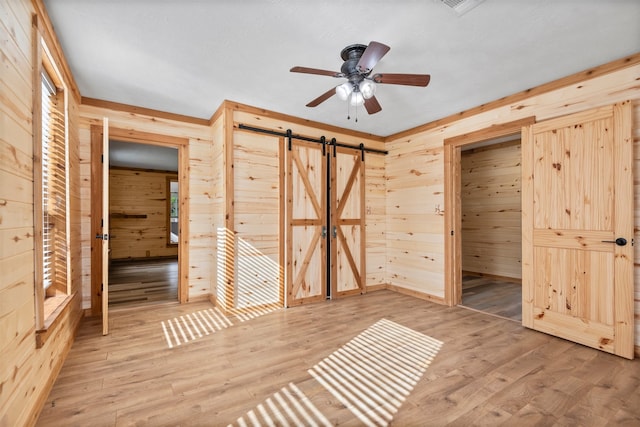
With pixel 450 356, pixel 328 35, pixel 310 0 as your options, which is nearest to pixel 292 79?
pixel 328 35

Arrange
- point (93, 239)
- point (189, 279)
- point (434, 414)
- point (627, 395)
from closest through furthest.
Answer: point (434, 414)
point (627, 395)
point (93, 239)
point (189, 279)

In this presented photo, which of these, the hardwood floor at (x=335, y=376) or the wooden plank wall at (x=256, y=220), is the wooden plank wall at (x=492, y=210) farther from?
the wooden plank wall at (x=256, y=220)

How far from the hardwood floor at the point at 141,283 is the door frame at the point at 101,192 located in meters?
0.43

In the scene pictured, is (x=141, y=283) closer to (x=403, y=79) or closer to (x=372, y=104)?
(x=372, y=104)

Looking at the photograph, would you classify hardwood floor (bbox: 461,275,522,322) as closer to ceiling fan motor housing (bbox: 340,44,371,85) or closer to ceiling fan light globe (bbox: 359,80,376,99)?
ceiling fan light globe (bbox: 359,80,376,99)

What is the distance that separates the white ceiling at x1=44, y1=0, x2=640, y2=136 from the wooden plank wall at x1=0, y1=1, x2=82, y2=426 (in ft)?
2.22

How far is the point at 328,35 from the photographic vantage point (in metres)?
2.31

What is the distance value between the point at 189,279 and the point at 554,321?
14.5ft

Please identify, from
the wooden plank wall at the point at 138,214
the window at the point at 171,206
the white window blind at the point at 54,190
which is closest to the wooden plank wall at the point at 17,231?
the white window blind at the point at 54,190

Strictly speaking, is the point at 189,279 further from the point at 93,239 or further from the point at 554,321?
the point at 554,321

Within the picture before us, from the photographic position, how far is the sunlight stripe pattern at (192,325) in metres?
2.98

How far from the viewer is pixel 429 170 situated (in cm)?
439

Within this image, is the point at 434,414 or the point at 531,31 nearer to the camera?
the point at 434,414

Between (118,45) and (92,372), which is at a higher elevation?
(118,45)
